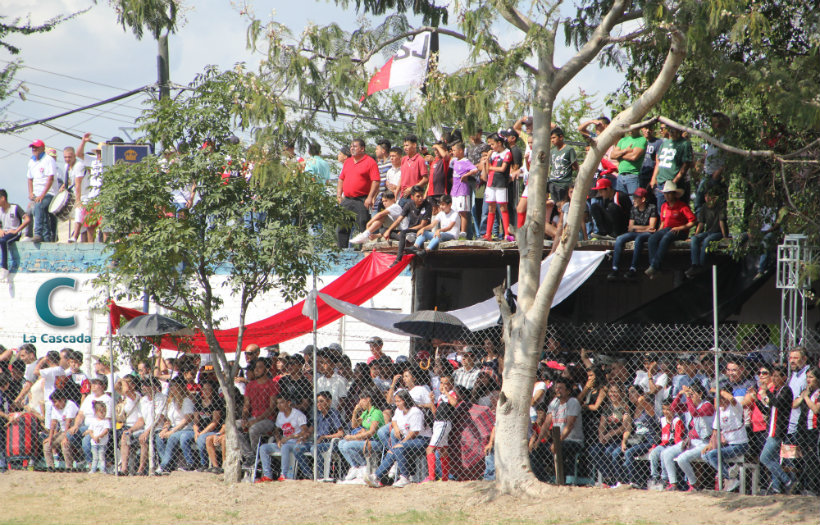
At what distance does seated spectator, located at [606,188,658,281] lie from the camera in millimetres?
12375

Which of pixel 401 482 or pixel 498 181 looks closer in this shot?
pixel 401 482

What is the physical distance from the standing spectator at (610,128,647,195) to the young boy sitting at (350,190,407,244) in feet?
11.3

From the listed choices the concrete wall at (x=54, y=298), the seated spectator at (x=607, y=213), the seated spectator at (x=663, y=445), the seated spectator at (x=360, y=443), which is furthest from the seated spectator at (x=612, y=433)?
the concrete wall at (x=54, y=298)

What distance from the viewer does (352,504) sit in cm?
1071

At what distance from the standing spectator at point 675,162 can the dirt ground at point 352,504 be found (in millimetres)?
4417

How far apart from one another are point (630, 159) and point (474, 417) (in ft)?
14.9

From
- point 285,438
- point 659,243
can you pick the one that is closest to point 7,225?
point 285,438

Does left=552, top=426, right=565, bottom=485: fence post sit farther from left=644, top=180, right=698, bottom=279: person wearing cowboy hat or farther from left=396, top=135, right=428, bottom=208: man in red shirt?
left=396, top=135, right=428, bottom=208: man in red shirt

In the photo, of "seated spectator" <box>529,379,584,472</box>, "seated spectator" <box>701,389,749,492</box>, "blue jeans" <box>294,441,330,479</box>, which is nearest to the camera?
"seated spectator" <box>701,389,749,492</box>

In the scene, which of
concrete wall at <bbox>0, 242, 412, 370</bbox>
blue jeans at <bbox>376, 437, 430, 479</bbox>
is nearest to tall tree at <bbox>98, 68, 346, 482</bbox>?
blue jeans at <bbox>376, 437, 430, 479</bbox>

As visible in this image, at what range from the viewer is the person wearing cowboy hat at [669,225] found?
477 inches

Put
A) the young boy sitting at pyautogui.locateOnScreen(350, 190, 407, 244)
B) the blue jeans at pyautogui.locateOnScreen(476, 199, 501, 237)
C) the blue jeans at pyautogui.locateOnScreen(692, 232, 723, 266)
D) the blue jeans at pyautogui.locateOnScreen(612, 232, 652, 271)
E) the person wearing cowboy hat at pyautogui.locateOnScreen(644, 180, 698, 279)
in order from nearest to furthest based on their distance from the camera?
the blue jeans at pyautogui.locateOnScreen(692, 232, 723, 266), the person wearing cowboy hat at pyautogui.locateOnScreen(644, 180, 698, 279), the blue jeans at pyautogui.locateOnScreen(612, 232, 652, 271), the blue jeans at pyautogui.locateOnScreen(476, 199, 501, 237), the young boy sitting at pyautogui.locateOnScreen(350, 190, 407, 244)

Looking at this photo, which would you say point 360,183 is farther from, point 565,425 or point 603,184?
point 565,425

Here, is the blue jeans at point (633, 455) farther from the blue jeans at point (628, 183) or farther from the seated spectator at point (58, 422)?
the seated spectator at point (58, 422)
